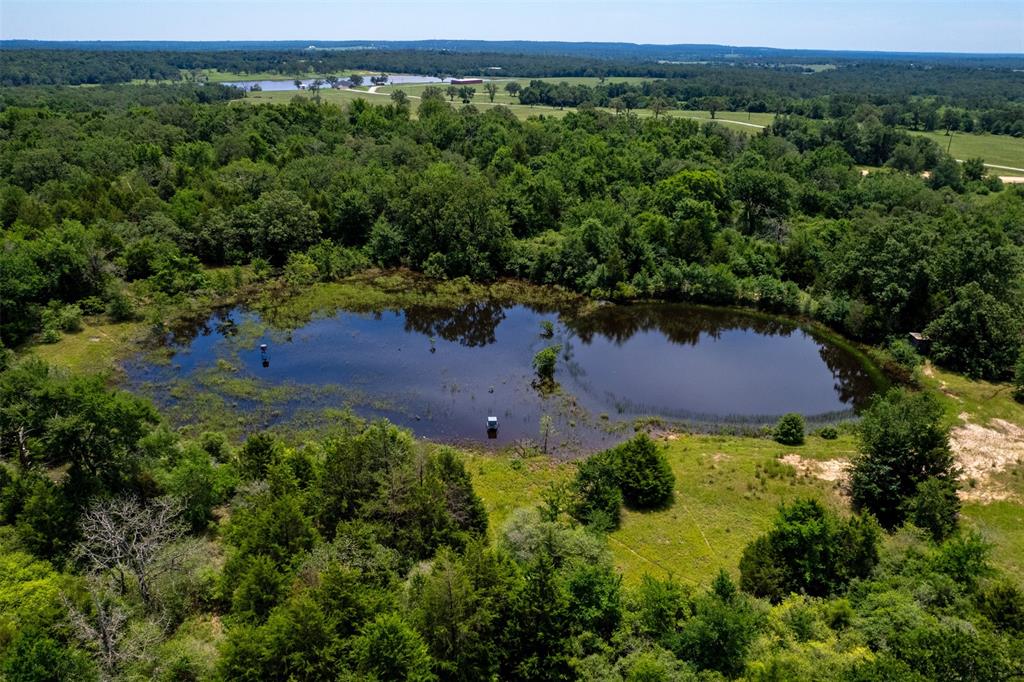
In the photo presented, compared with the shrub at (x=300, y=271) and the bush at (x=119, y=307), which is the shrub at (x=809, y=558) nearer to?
the shrub at (x=300, y=271)

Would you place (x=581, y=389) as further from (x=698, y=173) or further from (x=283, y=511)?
(x=698, y=173)

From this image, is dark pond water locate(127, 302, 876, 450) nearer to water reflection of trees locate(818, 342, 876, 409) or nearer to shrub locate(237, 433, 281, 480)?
water reflection of trees locate(818, 342, 876, 409)

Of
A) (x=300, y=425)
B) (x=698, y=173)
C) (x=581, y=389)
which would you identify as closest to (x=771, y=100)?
(x=698, y=173)

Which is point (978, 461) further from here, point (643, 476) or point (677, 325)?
point (677, 325)

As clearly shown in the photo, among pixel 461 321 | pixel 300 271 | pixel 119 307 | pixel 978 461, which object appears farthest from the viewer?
pixel 300 271

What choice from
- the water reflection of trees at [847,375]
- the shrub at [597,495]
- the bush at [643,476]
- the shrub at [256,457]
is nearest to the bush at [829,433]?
the water reflection of trees at [847,375]

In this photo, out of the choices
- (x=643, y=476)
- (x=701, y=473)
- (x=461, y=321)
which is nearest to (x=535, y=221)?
(x=461, y=321)
